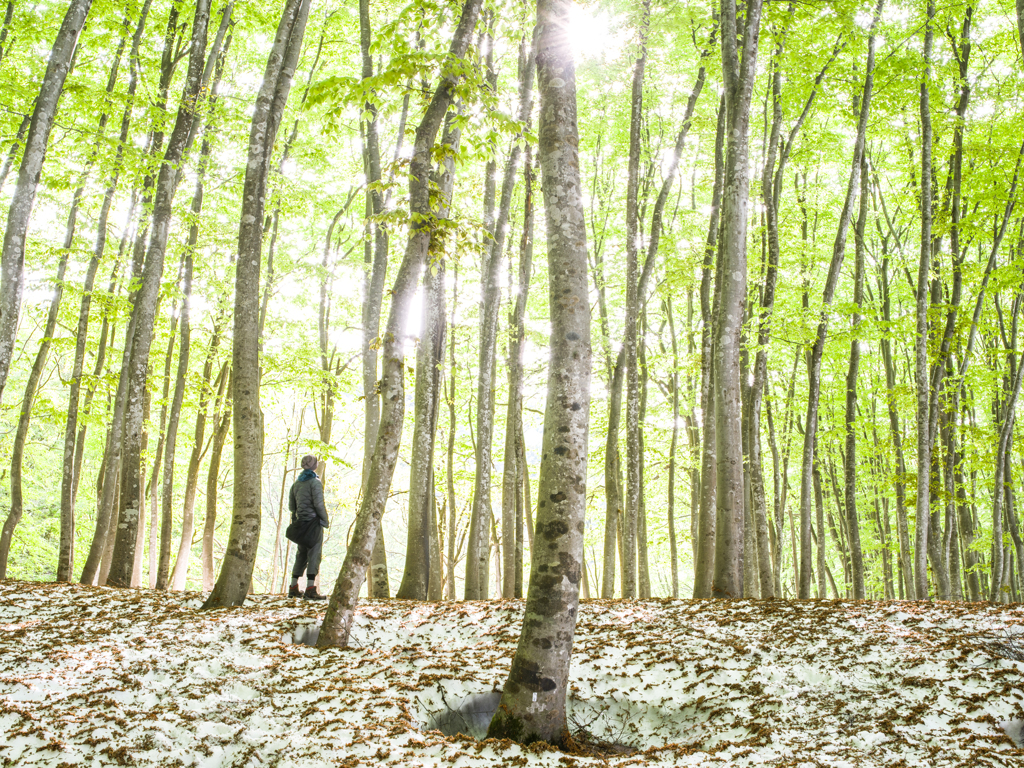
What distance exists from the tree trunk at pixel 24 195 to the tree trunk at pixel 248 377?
2.13m

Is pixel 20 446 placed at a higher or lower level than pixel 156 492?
higher

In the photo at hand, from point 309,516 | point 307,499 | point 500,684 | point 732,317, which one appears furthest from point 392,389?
point 732,317

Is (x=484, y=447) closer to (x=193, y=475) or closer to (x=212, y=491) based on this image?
(x=212, y=491)

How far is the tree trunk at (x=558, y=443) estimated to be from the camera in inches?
147

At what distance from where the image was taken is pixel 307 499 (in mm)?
7672

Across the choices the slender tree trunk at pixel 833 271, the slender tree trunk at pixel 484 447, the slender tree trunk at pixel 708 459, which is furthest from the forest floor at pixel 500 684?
the slender tree trunk at pixel 833 271

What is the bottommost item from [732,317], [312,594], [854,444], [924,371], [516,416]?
[312,594]

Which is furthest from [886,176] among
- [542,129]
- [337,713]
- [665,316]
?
[337,713]

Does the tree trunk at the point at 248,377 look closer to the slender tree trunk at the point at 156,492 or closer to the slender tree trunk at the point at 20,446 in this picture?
the slender tree trunk at the point at 156,492

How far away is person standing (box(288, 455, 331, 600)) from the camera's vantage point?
767 cm

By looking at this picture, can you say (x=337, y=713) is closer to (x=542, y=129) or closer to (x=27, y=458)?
(x=542, y=129)

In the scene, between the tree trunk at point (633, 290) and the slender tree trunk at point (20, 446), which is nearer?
the tree trunk at point (633, 290)

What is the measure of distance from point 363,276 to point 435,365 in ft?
29.2

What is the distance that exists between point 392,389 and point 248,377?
7.20 feet
